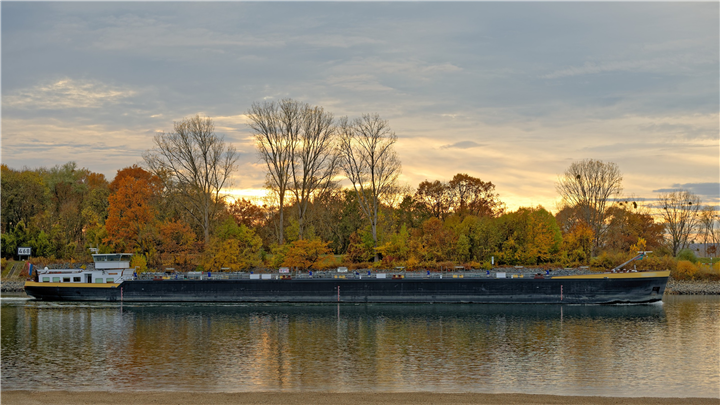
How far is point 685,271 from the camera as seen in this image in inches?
3494

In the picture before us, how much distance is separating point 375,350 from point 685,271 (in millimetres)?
71617

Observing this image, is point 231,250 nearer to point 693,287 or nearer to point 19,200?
point 19,200

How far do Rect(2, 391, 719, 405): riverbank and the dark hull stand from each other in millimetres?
41398

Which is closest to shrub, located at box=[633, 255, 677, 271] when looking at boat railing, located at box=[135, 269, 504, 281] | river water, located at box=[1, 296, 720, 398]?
river water, located at box=[1, 296, 720, 398]

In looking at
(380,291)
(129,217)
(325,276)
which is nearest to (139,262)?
(129,217)

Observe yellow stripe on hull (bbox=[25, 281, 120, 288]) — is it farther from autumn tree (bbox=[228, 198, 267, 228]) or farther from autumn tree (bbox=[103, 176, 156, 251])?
autumn tree (bbox=[228, 198, 267, 228])

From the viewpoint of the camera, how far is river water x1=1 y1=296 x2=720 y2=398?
27484mm

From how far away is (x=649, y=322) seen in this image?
49.5 m

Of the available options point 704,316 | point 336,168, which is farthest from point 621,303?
point 336,168

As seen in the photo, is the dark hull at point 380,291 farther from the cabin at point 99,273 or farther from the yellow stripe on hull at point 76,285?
the cabin at point 99,273

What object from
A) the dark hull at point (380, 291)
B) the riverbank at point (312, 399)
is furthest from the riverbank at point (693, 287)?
the riverbank at point (312, 399)

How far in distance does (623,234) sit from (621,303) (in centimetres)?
4579

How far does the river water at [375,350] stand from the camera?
27.5 meters

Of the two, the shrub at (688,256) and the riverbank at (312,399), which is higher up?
the shrub at (688,256)
